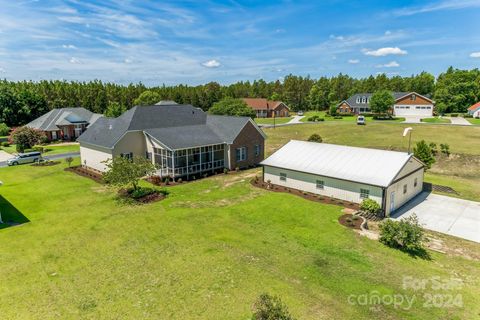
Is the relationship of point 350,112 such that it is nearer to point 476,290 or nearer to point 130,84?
point 130,84

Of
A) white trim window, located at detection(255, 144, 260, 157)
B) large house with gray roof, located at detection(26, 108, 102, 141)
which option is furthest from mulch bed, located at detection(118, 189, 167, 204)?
large house with gray roof, located at detection(26, 108, 102, 141)

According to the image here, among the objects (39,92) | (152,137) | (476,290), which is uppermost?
(39,92)

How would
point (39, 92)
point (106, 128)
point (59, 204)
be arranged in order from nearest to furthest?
point (59, 204) < point (106, 128) < point (39, 92)

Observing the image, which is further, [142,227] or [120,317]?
[142,227]

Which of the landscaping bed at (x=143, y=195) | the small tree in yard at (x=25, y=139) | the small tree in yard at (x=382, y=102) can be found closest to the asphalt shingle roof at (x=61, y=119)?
the small tree in yard at (x=25, y=139)

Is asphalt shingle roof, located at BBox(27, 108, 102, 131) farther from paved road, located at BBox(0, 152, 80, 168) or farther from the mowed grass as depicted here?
the mowed grass

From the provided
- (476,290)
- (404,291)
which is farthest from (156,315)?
(476,290)
